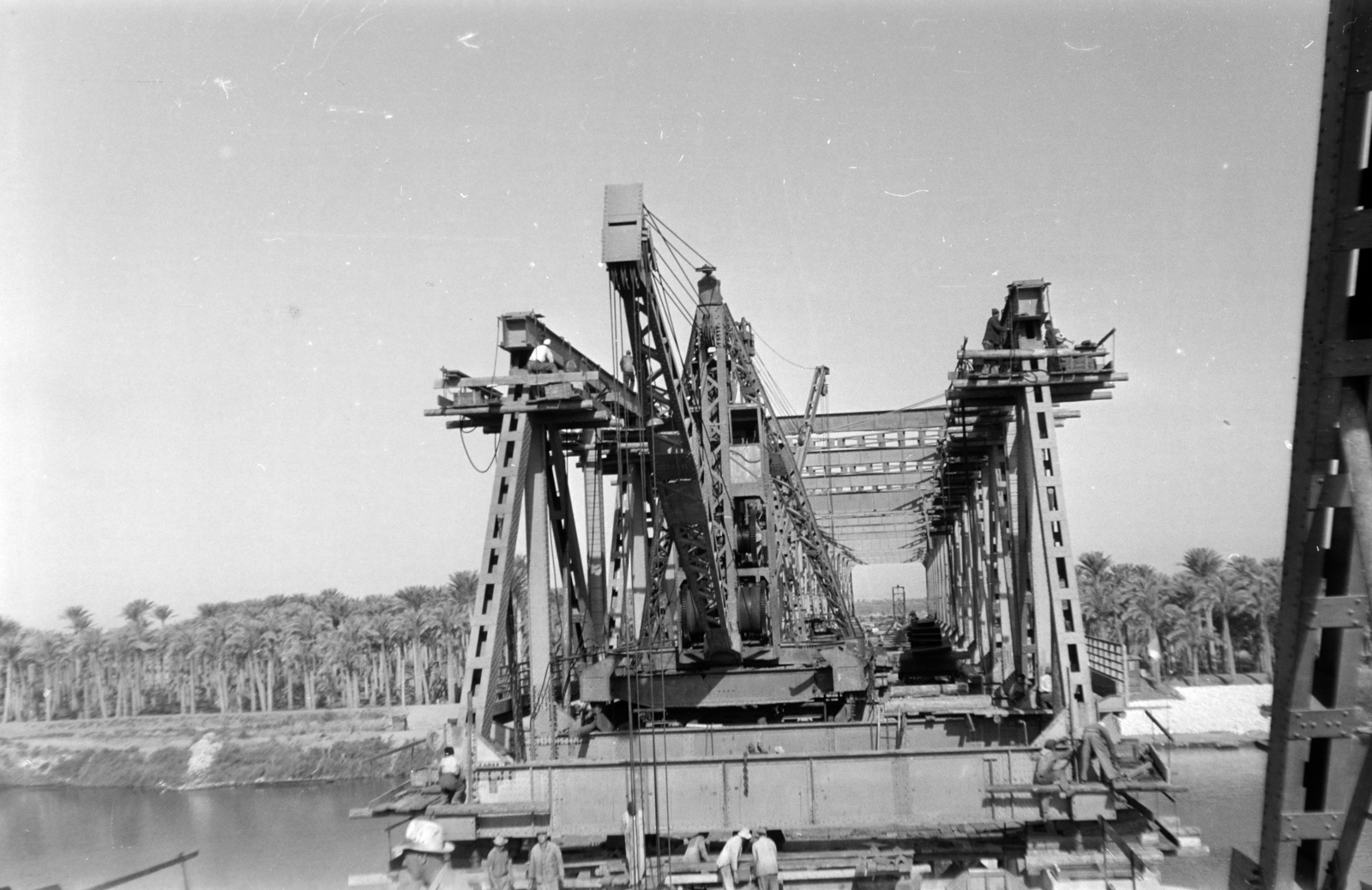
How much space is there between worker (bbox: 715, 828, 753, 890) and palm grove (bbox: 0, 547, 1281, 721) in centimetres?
6161

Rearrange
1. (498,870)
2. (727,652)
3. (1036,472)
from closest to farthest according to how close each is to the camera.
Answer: (498,870) → (1036,472) → (727,652)

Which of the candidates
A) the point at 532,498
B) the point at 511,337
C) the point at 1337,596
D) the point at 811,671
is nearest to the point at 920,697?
the point at 811,671

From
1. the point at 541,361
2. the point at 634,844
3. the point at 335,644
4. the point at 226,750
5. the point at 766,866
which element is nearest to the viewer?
the point at 766,866

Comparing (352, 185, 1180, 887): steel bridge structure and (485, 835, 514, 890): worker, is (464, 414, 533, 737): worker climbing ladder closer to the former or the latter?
(352, 185, 1180, 887): steel bridge structure

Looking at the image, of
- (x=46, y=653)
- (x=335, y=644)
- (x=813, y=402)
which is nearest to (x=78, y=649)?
(x=46, y=653)

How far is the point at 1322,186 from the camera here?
18.3 feet

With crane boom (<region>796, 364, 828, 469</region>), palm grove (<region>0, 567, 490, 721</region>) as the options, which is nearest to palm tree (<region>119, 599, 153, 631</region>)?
palm grove (<region>0, 567, 490, 721</region>)

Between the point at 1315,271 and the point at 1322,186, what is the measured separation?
0.46 metres

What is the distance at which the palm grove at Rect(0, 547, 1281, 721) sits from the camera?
70062 mm

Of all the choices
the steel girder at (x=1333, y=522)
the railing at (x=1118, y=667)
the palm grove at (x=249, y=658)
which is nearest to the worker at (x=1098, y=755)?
the railing at (x=1118, y=667)

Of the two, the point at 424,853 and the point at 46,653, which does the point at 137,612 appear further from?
the point at 424,853

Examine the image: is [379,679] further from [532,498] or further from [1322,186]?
[1322,186]

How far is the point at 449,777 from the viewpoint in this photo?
16.9 metres

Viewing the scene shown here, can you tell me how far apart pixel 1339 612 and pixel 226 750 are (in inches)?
2821
